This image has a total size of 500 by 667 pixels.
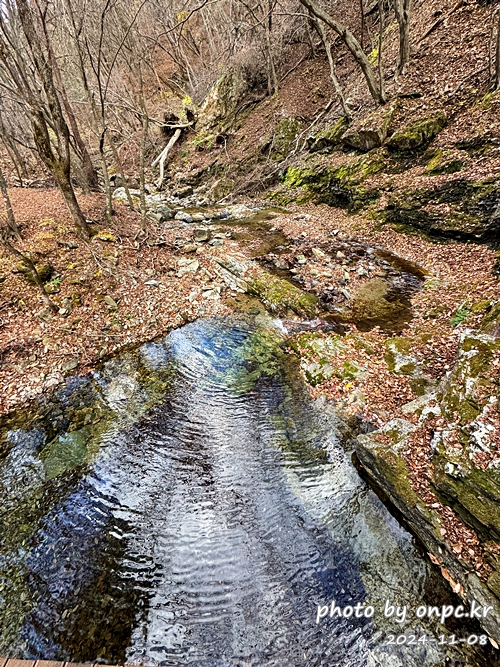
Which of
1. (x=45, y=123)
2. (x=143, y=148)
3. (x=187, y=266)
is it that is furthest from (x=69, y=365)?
(x=143, y=148)

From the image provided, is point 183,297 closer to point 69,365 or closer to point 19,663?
point 69,365

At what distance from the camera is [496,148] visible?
9.31 metres

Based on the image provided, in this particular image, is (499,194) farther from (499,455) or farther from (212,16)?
(212,16)

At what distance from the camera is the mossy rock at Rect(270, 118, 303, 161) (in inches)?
727

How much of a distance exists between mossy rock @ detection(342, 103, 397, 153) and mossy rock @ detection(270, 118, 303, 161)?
16.2ft

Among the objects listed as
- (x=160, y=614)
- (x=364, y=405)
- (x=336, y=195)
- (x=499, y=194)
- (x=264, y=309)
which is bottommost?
(x=160, y=614)

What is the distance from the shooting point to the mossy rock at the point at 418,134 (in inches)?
446

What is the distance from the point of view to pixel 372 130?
13156 millimetres

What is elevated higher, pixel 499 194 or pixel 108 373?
pixel 499 194

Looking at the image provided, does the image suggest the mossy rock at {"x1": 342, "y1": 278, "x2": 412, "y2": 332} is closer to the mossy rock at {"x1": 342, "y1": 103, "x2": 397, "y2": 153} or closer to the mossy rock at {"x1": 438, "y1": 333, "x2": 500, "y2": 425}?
the mossy rock at {"x1": 438, "y1": 333, "x2": 500, "y2": 425}

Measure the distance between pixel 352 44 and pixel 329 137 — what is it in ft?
12.5

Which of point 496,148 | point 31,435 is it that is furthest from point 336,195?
point 31,435

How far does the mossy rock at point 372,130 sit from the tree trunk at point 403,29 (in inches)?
77.0

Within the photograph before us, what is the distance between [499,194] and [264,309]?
7.08 metres
